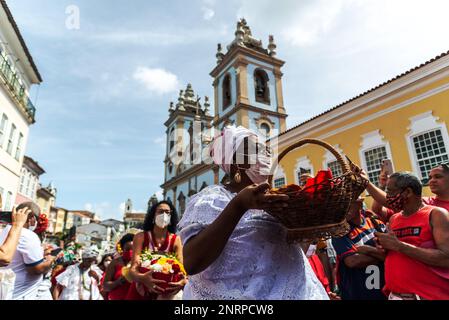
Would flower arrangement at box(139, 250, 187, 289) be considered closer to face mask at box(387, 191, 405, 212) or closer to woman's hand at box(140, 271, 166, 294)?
woman's hand at box(140, 271, 166, 294)

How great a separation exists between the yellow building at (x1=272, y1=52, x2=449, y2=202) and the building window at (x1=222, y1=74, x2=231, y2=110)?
1100 cm

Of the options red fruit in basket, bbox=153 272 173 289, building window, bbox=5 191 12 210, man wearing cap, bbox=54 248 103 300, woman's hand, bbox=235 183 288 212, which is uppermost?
building window, bbox=5 191 12 210

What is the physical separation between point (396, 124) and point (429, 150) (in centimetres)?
168

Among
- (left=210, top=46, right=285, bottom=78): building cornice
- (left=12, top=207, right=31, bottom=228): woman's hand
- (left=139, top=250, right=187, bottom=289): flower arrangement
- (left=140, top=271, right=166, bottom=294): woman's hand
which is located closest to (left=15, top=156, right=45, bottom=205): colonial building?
(left=210, top=46, right=285, bottom=78): building cornice

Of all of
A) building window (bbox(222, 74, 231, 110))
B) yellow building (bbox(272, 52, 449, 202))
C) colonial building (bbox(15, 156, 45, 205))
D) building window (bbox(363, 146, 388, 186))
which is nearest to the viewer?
yellow building (bbox(272, 52, 449, 202))

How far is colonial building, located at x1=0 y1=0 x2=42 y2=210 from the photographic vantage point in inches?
552

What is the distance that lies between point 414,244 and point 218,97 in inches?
954

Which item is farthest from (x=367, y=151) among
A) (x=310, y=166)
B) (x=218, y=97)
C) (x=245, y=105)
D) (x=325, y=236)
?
(x=218, y=97)

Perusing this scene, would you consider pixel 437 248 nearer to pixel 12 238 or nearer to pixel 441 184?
pixel 441 184

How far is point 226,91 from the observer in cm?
2545

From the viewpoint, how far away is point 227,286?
1.44 meters

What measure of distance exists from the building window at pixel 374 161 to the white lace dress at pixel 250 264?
475 inches

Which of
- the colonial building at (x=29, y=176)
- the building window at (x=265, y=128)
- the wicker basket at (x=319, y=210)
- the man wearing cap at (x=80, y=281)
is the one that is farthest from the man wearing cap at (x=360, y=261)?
the colonial building at (x=29, y=176)
